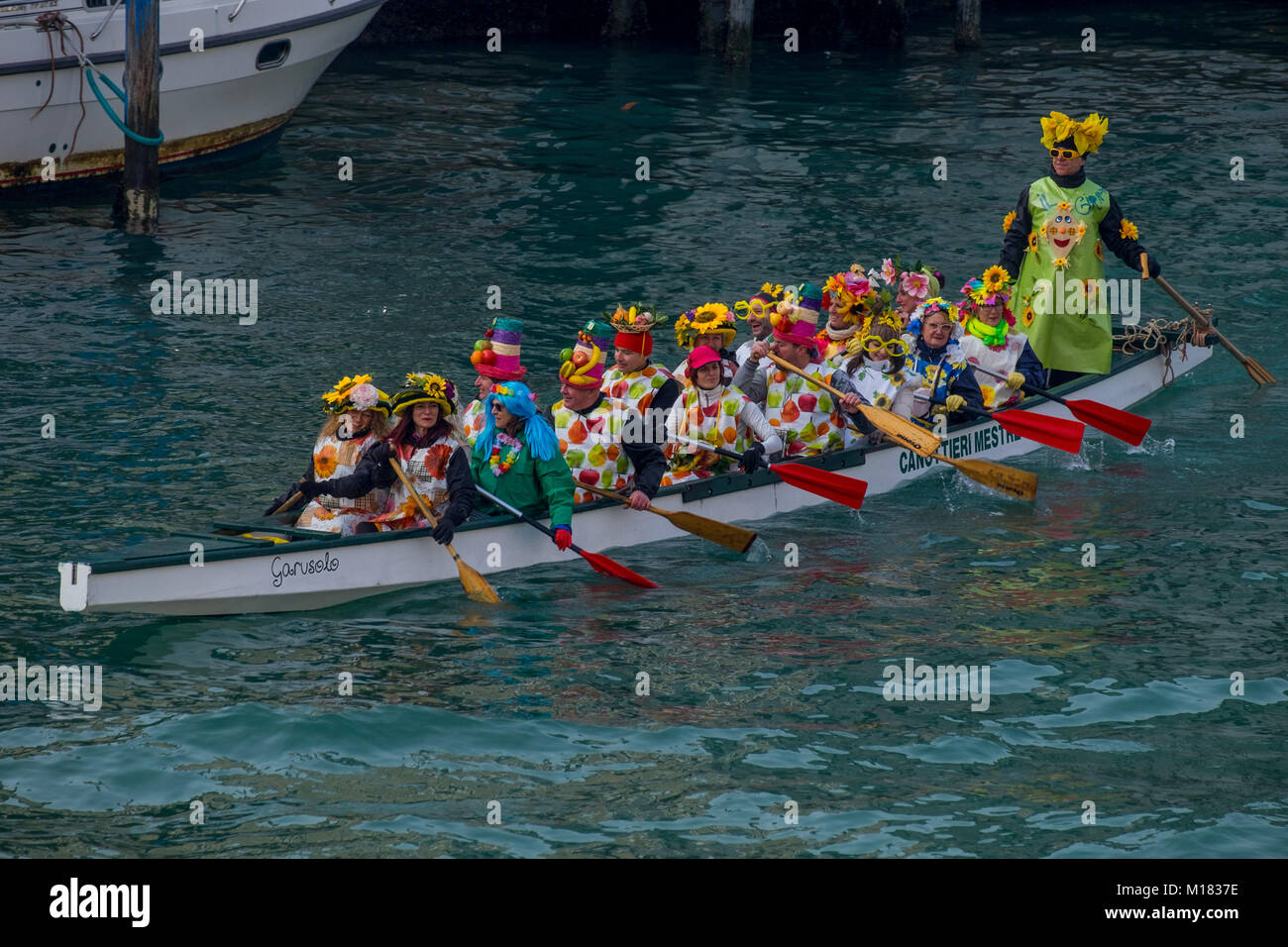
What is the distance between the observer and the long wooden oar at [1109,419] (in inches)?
550

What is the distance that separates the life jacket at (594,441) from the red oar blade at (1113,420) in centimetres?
425

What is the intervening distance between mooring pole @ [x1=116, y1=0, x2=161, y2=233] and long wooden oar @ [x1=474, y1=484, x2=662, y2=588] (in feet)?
31.6

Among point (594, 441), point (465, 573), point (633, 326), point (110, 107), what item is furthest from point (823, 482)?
point (110, 107)

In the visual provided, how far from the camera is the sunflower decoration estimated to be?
480 inches

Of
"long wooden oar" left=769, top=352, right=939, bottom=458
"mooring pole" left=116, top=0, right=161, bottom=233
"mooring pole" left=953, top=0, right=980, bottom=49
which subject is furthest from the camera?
"mooring pole" left=953, top=0, right=980, bottom=49

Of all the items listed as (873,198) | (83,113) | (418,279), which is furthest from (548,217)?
(83,113)

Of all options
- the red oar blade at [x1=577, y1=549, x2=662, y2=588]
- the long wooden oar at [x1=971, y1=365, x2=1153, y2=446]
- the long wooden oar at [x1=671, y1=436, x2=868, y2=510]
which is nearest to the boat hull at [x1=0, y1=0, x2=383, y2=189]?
the long wooden oar at [x1=671, y1=436, x2=868, y2=510]

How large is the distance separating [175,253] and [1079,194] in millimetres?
9907

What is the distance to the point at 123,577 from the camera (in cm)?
975

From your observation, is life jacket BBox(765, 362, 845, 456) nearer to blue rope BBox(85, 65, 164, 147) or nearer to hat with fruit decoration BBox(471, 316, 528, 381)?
hat with fruit decoration BBox(471, 316, 528, 381)

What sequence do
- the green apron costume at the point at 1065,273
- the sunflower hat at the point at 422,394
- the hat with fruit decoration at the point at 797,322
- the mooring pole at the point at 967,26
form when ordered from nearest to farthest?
the sunflower hat at the point at 422,394 < the hat with fruit decoration at the point at 797,322 < the green apron costume at the point at 1065,273 < the mooring pole at the point at 967,26

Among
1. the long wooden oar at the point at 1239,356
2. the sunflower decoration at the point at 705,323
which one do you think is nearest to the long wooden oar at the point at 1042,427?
the sunflower decoration at the point at 705,323

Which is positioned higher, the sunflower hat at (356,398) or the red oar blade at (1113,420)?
the sunflower hat at (356,398)

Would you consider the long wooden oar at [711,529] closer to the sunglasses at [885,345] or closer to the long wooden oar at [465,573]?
the long wooden oar at [465,573]
